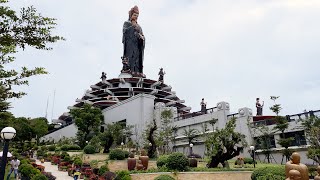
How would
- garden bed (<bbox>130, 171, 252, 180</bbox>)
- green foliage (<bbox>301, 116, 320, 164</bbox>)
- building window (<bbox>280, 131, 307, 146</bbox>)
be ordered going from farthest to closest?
building window (<bbox>280, 131, 307, 146</bbox>), green foliage (<bbox>301, 116, 320, 164</bbox>), garden bed (<bbox>130, 171, 252, 180</bbox>)

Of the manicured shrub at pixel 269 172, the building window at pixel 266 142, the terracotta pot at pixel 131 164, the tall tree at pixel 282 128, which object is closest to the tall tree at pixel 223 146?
the manicured shrub at pixel 269 172

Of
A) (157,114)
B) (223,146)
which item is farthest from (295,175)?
(157,114)

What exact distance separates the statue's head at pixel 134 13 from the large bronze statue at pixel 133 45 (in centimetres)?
101

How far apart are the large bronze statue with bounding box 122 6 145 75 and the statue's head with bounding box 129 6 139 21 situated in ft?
3.30

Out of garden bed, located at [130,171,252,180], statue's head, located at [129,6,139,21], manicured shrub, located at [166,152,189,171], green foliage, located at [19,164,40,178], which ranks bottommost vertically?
garden bed, located at [130,171,252,180]

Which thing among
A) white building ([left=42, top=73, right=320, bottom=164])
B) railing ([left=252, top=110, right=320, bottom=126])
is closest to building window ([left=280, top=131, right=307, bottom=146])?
white building ([left=42, top=73, right=320, bottom=164])

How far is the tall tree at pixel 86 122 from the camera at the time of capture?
4653 cm

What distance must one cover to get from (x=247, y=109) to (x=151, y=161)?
1386 centimetres

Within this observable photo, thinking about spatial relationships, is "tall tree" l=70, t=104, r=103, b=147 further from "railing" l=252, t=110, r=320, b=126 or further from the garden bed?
the garden bed

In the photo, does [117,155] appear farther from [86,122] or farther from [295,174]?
[86,122]

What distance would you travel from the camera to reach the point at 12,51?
31.2 feet

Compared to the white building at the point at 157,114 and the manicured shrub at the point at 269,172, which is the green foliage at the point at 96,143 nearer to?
the white building at the point at 157,114

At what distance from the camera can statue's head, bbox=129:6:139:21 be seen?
68.3 metres

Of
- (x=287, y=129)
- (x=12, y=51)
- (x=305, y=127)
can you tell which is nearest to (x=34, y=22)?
(x=12, y=51)
